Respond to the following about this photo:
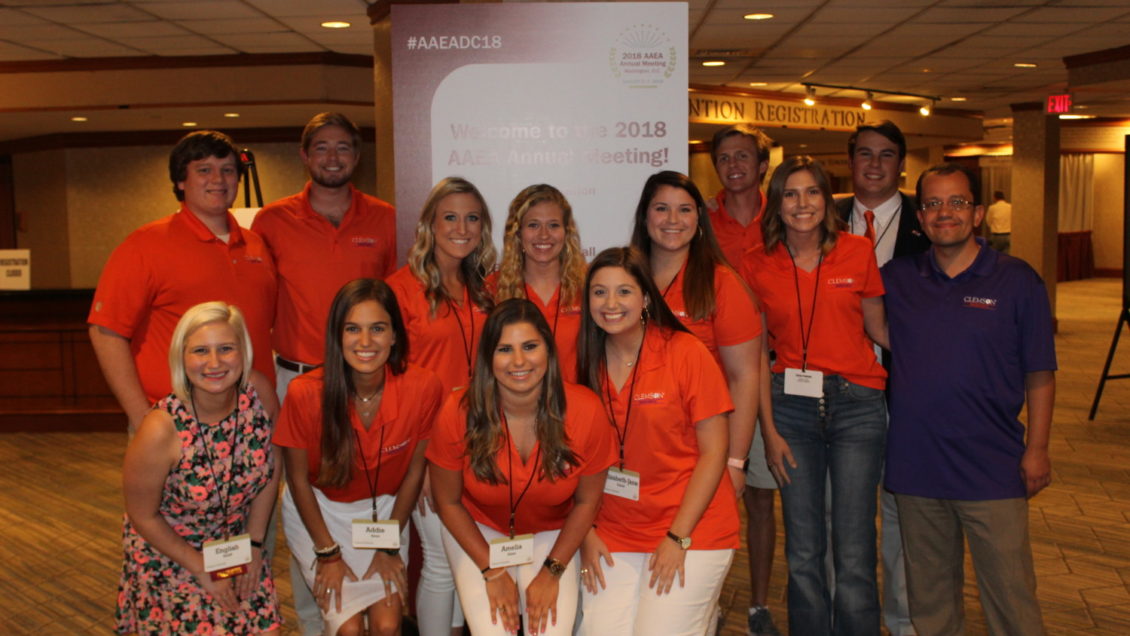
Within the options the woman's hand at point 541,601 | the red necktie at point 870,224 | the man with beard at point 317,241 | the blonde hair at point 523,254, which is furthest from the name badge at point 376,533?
the red necktie at point 870,224

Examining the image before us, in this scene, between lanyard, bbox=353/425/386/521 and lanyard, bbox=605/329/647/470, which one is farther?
lanyard, bbox=353/425/386/521

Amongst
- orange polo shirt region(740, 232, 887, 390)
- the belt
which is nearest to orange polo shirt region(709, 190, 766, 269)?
orange polo shirt region(740, 232, 887, 390)

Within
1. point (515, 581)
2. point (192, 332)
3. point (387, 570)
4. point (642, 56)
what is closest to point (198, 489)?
point (192, 332)

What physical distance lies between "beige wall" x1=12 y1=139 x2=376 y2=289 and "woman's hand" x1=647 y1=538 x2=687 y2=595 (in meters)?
10.3

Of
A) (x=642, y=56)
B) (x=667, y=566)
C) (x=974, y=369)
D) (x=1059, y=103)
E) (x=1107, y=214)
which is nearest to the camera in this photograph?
(x=667, y=566)

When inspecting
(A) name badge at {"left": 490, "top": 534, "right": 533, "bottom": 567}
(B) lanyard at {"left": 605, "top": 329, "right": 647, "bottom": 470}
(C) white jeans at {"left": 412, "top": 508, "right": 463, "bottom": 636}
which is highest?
(B) lanyard at {"left": 605, "top": 329, "right": 647, "bottom": 470}

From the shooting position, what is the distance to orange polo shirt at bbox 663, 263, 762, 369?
2.77m

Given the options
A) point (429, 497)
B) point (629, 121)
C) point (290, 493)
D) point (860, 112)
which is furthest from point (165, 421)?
point (860, 112)

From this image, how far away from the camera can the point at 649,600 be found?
251 cm

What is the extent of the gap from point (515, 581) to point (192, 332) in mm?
1124

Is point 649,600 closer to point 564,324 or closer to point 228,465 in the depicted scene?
point 564,324

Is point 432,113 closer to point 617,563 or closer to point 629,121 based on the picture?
point 629,121

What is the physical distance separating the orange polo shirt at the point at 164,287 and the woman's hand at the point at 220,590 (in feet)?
2.41

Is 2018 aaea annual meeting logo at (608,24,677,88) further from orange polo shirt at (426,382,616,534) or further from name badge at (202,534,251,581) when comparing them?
name badge at (202,534,251,581)
